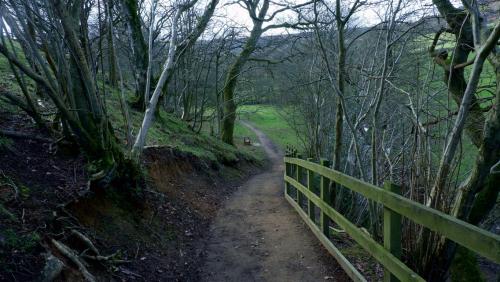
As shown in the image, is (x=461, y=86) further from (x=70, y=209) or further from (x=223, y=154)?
(x=223, y=154)

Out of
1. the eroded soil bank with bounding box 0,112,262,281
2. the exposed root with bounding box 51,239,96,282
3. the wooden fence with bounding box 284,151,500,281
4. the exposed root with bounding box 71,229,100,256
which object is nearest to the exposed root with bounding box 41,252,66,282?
the eroded soil bank with bounding box 0,112,262,281

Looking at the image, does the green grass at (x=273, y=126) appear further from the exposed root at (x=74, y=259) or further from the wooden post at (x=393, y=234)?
the wooden post at (x=393, y=234)

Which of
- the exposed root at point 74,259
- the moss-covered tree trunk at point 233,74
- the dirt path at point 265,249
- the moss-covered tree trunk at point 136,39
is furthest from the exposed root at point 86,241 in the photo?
the moss-covered tree trunk at point 233,74

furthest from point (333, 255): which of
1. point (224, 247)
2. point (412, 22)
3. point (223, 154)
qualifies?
point (223, 154)

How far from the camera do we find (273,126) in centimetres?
5544

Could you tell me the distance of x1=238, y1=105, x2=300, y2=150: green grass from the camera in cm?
4241

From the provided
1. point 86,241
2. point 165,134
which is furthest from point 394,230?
point 165,134

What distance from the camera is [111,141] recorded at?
5.65 m

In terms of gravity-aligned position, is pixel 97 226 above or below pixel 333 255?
above

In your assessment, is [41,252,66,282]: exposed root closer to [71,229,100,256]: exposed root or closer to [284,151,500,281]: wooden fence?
[71,229,100,256]: exposed root

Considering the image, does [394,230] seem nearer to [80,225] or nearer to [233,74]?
[80,225]

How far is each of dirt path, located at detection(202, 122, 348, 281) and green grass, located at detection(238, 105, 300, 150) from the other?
96.3ft

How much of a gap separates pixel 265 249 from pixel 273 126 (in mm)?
49512

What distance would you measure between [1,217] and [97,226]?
1419 millimetres
